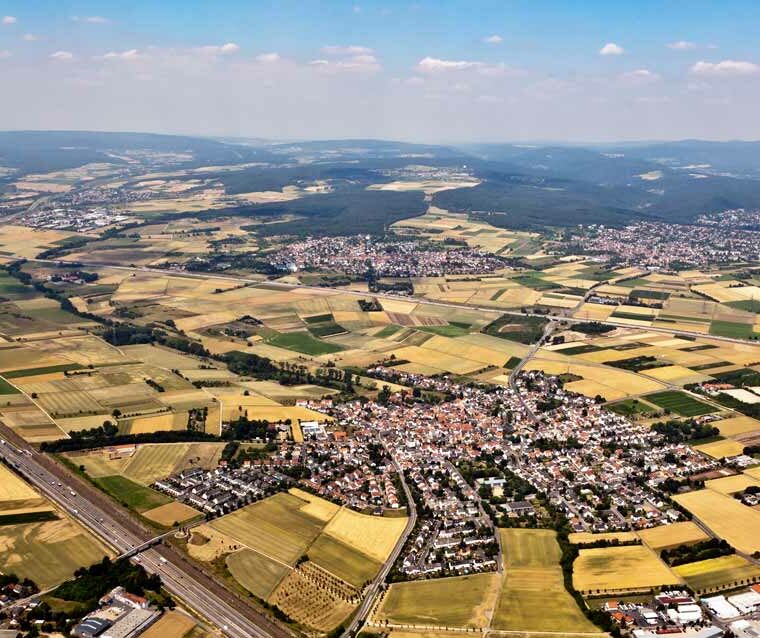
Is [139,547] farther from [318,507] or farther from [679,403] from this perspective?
[679,403]

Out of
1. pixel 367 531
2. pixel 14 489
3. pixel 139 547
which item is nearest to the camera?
pixel 139 547

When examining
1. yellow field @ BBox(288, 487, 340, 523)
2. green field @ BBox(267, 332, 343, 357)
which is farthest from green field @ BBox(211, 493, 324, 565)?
green field @ BBox(267, 332, 343, 357)

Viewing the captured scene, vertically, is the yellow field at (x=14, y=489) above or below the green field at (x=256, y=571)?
above

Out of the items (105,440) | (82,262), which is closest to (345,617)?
(105,440)

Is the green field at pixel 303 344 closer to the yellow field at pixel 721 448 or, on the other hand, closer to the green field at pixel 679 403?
the green field at pixel 679 403

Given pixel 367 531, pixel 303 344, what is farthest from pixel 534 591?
pixel 303 344

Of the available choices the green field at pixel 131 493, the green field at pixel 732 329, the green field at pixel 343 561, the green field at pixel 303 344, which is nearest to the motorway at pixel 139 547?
the green field at pixel 131 493
